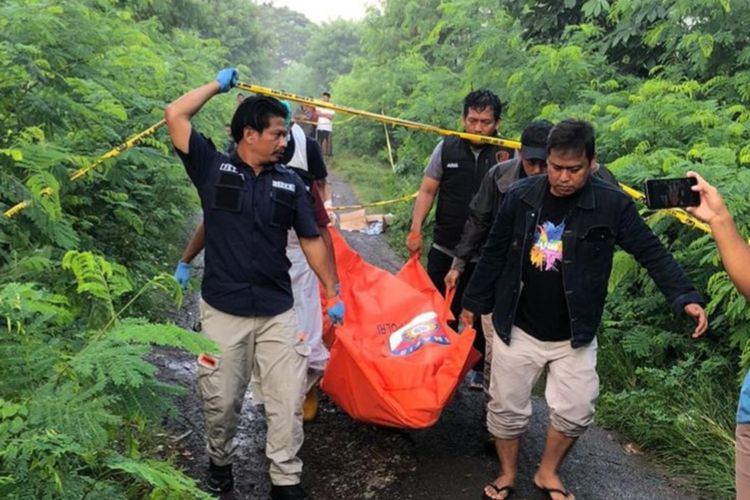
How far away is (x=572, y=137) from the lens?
3.10 metres

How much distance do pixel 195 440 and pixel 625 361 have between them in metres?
3.08

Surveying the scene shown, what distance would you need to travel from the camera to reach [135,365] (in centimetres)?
229

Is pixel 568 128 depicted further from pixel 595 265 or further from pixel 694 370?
pixel 694 370

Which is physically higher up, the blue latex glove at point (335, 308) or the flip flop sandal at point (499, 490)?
the blue latex glove at point (335, 308)

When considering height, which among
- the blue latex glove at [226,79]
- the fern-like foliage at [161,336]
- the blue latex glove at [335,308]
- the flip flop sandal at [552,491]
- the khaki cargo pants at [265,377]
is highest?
the blue latex glove at [226,79]

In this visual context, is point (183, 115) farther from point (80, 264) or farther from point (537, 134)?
point (537, 134)

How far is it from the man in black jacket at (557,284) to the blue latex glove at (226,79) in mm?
1547

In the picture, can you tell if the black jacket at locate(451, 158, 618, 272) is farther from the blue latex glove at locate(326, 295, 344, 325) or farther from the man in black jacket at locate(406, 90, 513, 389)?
the blue latex glove at locate(326, 295, 344, 325)

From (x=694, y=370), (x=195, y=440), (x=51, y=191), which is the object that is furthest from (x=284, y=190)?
(x=694, y=370)

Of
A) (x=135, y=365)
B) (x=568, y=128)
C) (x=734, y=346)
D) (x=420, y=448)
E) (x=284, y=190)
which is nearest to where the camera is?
(x=135, y=365)

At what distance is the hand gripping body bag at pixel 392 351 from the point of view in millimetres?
3799

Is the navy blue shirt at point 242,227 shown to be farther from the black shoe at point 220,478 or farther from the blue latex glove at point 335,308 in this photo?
the black shoe at point 220,478

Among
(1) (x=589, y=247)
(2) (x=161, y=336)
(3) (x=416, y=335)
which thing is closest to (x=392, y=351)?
(3) (x=416, y=335)

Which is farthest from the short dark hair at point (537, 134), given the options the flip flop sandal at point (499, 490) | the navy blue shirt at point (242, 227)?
the flip flop sandal at point (499, 490)
